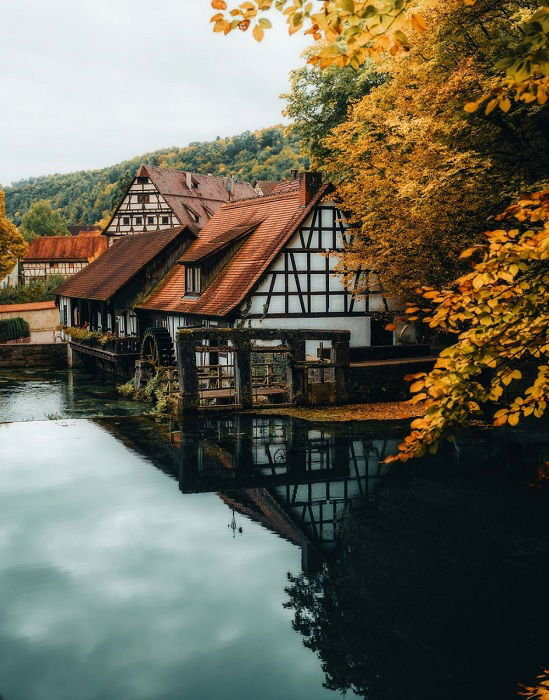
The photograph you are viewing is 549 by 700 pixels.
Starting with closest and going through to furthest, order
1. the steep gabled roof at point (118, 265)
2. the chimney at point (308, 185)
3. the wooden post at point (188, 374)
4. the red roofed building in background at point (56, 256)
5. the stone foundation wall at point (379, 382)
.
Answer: the wooden post at point (188, 374)
the stone foundation wall at point (379, 382)
the chimney at point (308, 185)
the steep gabled roof at point (118, 265)
the red roofed building in background at point (56, 256)

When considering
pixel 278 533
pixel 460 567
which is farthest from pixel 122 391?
pixel 460 567

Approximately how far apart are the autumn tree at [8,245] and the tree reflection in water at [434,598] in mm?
43343

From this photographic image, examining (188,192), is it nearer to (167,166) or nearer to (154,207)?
(154,207)

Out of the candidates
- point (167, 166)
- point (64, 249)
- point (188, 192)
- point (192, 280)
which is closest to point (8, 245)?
point (188, 192)

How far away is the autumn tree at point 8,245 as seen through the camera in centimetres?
5072

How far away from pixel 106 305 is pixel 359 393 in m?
17.8

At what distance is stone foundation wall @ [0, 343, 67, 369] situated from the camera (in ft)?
127

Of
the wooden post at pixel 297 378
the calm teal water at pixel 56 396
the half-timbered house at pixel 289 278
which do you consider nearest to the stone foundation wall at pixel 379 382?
the wooden post at pixel 297 378

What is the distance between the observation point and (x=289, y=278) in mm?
26656

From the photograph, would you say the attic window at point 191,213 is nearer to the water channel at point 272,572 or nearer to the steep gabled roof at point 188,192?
the steep gabled roof at point 188,192

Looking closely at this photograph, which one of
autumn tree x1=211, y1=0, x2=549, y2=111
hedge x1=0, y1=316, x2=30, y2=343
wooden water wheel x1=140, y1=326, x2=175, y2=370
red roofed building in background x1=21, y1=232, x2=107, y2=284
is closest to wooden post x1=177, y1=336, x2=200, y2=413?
wooden water wheel x1=140, y1=326, x2=175, y2=370

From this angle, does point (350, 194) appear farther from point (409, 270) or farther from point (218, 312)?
point (218, 312)

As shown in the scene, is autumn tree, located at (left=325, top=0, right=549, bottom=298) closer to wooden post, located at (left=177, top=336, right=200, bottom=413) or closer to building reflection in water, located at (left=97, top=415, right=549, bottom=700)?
building reflection in water, located at (left=97, top=415, right=549, bottom=700)

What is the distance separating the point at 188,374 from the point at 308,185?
9040 mm
